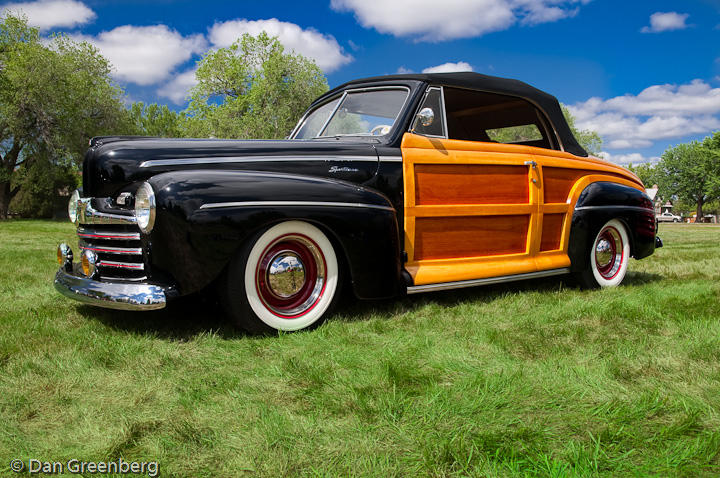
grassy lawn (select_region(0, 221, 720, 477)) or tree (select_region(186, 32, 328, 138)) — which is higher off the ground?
tree (select_region(186, 32, 328, 138))

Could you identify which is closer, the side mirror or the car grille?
the car grille

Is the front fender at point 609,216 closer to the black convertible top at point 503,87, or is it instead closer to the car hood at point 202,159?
the black convertible top at point 503,87

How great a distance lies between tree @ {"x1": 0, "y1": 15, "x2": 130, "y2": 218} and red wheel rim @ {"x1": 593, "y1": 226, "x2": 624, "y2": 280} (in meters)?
26.9

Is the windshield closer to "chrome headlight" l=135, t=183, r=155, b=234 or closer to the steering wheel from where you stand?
the steering wheel

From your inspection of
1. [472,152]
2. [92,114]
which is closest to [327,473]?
[472,152]

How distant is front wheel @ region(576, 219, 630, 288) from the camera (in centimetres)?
469

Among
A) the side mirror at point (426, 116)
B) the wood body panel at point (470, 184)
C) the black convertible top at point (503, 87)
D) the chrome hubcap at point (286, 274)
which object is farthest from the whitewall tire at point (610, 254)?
the chrome hubcap at point (286, 274)

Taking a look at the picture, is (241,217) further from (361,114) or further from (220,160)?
(361,114)

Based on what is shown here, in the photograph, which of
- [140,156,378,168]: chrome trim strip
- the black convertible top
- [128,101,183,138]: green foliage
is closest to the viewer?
[140,156,378,168]: chrome trim strip

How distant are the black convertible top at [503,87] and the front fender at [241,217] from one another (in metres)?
1.20

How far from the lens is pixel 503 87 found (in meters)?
4.31

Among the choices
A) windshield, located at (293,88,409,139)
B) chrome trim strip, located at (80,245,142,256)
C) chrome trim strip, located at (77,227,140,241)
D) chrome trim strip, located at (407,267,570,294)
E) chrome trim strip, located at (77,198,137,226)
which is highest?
windshield, located at (293,88,409,139)

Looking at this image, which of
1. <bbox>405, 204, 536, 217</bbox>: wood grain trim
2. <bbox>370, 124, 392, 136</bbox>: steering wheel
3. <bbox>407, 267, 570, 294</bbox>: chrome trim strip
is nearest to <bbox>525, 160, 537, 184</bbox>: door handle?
<bbox>405, 204, 536, 217</bbox>: wood grain trim

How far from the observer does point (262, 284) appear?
307cm
